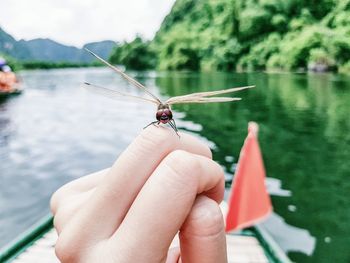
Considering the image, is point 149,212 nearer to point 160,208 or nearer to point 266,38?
point 160,208

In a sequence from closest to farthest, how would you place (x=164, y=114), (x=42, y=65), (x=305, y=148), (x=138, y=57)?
(x=164, y=114)
(x=305, y=148)
(x=42, y=65)
(x=138, y=57)

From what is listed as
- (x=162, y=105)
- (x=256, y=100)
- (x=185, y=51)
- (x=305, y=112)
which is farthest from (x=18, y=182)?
(x=185, y=51)

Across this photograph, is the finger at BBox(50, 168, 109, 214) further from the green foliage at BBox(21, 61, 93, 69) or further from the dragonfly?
the green foliage at BBox(21, 61, 93, 69)

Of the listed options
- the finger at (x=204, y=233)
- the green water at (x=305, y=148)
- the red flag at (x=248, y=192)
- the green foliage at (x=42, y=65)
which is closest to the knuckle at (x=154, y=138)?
the finger at (x=204, y=233)

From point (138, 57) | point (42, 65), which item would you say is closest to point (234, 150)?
point (138, 57)

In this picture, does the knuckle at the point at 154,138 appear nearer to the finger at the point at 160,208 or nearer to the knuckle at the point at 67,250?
the finger at the point at 160,208

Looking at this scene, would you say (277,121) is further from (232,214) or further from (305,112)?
(232,214)

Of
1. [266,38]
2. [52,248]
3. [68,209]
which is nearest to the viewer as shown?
[68,209]
